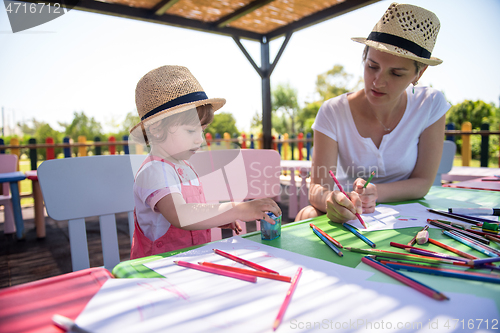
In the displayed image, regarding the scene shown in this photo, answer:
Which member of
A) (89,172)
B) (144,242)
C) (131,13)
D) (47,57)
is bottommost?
(144,242)

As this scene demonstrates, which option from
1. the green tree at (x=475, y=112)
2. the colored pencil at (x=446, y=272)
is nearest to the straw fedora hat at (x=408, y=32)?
the colored pencil at (x=446, y=272)

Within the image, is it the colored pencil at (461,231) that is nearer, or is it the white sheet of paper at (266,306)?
the white sheet of paper at (266,306)

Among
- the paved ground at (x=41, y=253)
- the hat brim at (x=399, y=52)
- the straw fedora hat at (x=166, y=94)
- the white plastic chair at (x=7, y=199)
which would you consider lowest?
the paved ground at (x=41, y=253)

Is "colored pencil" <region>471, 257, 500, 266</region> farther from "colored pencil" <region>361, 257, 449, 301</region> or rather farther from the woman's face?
the woman's face

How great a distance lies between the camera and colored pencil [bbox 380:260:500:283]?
0.51 m

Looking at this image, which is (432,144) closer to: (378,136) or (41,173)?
(378,136)

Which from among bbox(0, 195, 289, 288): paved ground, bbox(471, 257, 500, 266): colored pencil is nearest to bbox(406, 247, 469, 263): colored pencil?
bbox(471, 257, 500, 266): colored pencil

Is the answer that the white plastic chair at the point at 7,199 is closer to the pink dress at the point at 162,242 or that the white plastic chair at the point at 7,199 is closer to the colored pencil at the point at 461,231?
the pink dress at the point at 162,242

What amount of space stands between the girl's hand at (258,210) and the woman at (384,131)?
1.38 feet

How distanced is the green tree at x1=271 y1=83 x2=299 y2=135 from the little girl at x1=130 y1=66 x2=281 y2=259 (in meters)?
27.6

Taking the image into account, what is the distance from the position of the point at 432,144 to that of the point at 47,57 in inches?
786

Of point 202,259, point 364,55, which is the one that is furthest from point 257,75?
point 202,259

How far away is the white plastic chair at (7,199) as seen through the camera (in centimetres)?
358

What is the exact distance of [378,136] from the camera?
4.85 feet
